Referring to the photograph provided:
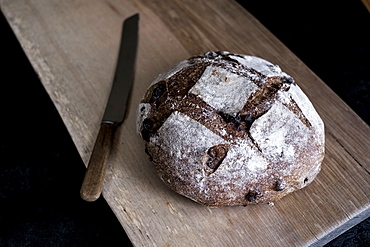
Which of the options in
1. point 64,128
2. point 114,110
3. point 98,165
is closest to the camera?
point 98,165

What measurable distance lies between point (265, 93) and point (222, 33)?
2.20 ft

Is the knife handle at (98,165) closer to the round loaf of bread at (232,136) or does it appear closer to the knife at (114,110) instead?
the knife at (114,110)

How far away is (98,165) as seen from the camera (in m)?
1.63

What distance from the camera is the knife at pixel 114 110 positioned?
1.58 m

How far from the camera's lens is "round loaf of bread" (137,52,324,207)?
1.46m

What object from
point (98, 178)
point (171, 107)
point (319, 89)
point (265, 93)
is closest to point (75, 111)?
point (98, 178)

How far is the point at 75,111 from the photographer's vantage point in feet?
6.19

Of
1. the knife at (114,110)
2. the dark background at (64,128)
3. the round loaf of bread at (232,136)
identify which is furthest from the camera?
the dark background at (64,128)

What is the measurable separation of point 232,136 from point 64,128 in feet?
2.96

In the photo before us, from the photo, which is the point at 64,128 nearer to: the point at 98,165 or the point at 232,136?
the point at 98,165

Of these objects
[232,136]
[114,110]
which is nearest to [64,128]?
[114,110]

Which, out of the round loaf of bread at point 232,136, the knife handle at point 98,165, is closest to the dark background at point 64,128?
the knife handle at point 98,165

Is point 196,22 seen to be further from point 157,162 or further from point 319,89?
point 157,162

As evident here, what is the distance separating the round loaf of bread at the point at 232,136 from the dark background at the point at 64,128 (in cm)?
42
